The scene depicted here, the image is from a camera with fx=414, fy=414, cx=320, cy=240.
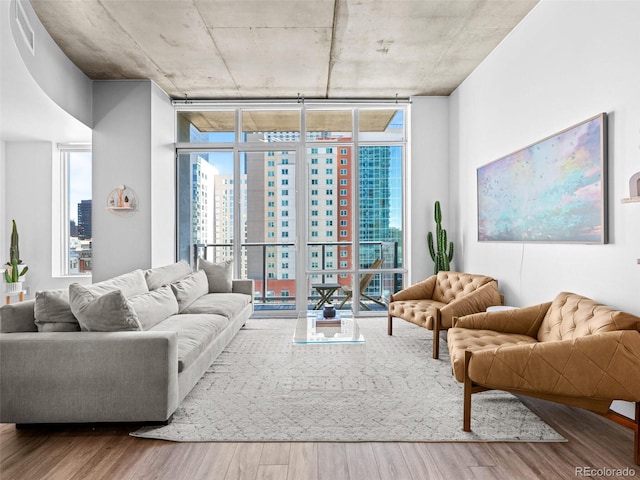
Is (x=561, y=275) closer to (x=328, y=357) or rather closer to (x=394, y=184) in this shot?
(x=328, y=357)

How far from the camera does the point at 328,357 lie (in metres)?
3.88

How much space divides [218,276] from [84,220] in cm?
250

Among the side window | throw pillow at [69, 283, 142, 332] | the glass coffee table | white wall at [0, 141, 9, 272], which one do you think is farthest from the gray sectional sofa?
white wall at [0, 141, 9, 272]

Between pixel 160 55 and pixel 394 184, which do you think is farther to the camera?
pixel 394 184

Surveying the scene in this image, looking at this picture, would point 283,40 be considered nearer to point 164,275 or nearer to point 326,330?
point 164,275

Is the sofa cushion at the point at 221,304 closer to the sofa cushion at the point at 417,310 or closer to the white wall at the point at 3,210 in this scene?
the sofa cushion at the point at 417,310

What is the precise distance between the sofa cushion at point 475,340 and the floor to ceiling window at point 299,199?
292 centimetres

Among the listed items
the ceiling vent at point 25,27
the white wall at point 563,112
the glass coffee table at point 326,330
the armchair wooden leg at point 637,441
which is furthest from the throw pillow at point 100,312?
the white wall at point 563,112

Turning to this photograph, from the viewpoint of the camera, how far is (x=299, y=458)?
2.15m

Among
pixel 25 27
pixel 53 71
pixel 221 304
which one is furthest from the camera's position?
pixel 221 304

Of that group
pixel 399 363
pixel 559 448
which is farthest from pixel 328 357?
pixel 559 448

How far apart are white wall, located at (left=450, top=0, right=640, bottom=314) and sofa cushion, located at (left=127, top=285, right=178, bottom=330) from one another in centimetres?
317

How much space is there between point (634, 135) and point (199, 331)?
10.5 ft

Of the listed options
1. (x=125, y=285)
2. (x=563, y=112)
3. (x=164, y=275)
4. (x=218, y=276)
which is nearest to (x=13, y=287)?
(x=164, y=275)
